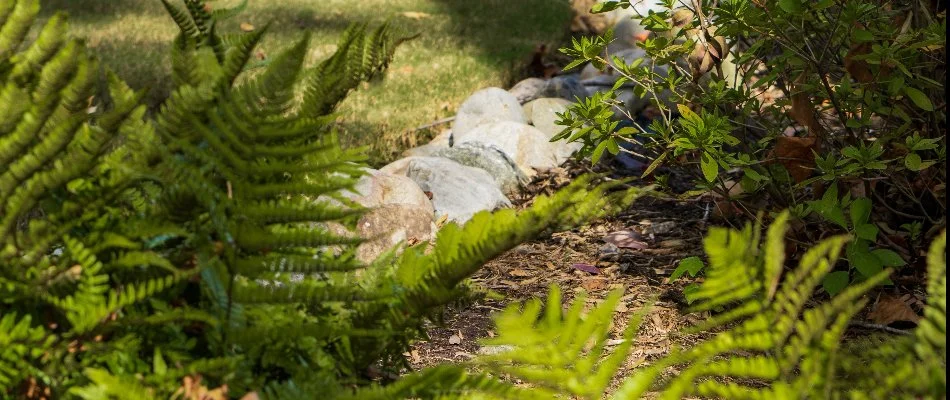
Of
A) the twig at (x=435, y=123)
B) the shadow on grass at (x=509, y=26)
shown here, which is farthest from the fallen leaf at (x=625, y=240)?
the shadow on grass at (x=509, y=26)

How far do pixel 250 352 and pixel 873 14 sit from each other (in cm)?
299

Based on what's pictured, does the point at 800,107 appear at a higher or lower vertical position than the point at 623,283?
higher

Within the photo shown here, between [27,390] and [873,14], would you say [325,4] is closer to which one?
[873,14]

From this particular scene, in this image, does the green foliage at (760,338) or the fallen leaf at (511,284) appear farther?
the fallen leaf at (511,284)

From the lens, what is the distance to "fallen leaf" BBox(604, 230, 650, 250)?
4.57m

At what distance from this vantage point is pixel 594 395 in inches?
42.1

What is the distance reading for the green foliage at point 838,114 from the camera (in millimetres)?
3168

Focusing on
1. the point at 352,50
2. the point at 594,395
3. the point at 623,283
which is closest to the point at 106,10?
the point at 623,283

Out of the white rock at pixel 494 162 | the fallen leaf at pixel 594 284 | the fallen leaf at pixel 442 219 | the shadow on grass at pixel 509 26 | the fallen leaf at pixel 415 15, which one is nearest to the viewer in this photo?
the fallen leaf at pixel 594 284

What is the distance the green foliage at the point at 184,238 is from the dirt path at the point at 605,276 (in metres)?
2.10

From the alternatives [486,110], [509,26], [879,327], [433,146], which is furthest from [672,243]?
[509,26]

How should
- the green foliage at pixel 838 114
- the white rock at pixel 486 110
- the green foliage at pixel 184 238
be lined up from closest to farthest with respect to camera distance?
the green foliage at pixel 184 238 → the green foliage at pixel 838 114 → the white rock at pixel 486 110

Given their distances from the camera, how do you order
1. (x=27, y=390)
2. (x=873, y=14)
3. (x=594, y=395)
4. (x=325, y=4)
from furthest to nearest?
(x=325, y=4), (x=873, y=14), (x=27, y=390), (x=594, y=395)

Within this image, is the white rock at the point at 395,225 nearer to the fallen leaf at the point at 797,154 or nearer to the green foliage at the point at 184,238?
the fallen leaf at the point at 797,154
